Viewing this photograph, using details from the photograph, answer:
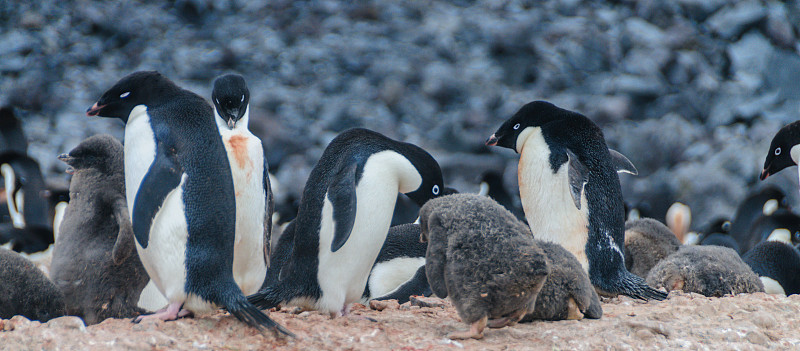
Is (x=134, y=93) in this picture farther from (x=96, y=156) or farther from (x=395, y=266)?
(x=395, y=266)

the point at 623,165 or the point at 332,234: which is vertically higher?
the point at 623,165

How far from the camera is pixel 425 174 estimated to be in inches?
152

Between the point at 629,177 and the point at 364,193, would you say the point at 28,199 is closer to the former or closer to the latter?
the point at 364,193

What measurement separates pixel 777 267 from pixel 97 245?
4506mm

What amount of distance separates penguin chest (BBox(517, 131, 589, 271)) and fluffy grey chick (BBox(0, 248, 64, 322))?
8.82 feet

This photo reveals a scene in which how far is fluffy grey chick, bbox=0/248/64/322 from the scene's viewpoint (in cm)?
348

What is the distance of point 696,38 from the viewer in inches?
703

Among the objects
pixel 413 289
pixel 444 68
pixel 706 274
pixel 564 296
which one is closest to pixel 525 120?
pixel 413 289

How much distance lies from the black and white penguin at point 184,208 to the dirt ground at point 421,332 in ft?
0.37

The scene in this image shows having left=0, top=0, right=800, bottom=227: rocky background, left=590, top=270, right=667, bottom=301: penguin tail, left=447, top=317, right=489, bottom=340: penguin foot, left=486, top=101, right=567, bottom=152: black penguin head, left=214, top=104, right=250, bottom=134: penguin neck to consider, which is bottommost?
left=447, top=317, right=489, bottom=340: penguin foot

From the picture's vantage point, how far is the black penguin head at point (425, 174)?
12.6 feet

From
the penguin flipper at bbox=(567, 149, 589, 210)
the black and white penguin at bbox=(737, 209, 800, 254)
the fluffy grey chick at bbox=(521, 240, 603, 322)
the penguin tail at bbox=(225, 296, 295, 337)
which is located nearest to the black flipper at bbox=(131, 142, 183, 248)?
the penguin tail at bbox=(225, 296, 295, 337)

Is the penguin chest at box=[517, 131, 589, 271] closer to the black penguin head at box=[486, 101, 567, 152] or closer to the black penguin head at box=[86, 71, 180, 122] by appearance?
the black penguin head at box=[486, 101, 567, 152]

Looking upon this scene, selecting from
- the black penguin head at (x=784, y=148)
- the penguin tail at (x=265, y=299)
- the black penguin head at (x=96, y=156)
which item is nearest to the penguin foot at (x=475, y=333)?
the penguin tail at (x=265, y=299)
